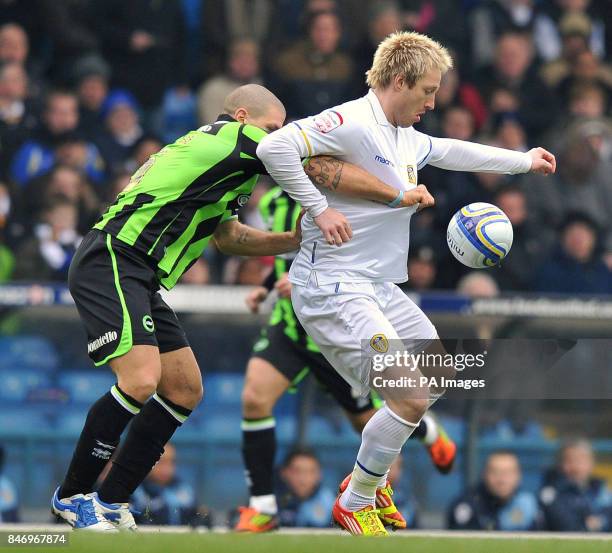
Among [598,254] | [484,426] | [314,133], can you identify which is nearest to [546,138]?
[598,254]

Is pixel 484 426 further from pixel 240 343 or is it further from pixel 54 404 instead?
pixel 54 404

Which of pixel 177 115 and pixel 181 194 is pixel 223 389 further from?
pixel 181 194

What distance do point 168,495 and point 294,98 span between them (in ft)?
14.2

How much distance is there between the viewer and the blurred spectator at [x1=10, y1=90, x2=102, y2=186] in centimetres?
1227

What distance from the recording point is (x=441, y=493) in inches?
421

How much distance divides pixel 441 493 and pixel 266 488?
2.01 metres

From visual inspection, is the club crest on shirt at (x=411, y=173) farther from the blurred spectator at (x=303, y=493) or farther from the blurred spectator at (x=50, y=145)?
the blurred spectator at (x=50, y=145)

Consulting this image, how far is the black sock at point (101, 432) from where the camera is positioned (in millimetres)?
6871

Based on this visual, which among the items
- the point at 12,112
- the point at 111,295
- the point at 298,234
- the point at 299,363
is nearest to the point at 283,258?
the point at 299,363

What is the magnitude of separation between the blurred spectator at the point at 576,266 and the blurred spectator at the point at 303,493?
2.89 meters

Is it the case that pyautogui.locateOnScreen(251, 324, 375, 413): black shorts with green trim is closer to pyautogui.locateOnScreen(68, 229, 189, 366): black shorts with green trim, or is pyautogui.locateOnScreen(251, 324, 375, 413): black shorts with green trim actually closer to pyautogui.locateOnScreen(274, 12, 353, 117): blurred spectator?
pyautogui.locateOnScreen(68, 229, 189, 366): black shorts with green trim

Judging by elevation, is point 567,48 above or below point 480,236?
above

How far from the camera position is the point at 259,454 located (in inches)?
360

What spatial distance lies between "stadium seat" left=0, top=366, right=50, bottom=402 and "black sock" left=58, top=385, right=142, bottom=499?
3.79 meters
